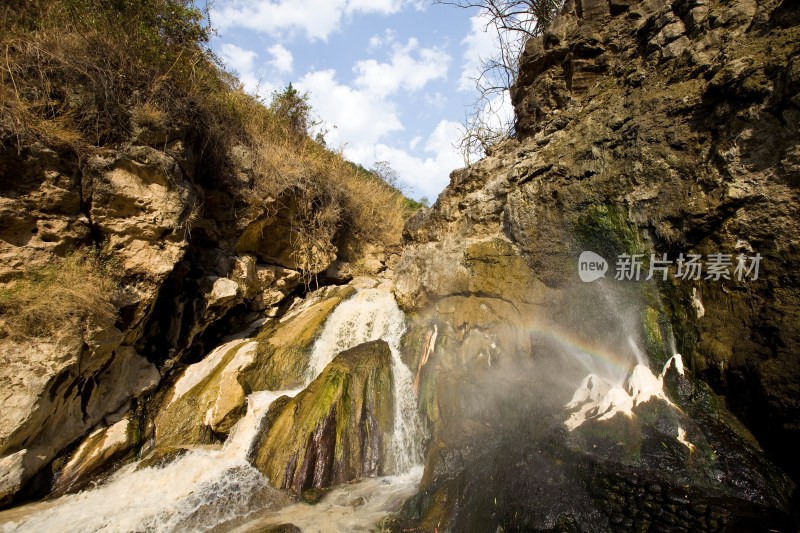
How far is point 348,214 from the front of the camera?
38.6 feet

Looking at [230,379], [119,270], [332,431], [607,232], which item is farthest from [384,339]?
[119,270]

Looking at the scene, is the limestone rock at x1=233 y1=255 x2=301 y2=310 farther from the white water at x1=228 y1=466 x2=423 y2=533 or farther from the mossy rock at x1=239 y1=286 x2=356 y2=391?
the white water at x1=228 y1=466 x2=423 y2=533

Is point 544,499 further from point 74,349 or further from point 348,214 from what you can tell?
point 348,214

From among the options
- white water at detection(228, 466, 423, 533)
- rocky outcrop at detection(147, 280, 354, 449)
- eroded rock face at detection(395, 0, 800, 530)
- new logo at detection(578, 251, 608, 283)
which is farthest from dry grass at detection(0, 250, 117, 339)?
new logo at detection(578, 251, 608, 283)

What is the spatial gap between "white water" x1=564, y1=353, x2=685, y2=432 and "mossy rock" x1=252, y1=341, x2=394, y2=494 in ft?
9.30

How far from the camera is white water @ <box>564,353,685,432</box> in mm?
4723

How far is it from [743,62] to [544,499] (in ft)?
18.9

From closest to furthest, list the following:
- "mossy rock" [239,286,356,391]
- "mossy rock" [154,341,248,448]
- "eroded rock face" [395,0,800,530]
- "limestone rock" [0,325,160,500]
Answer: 1. "eroded rock face" [395,0,800,530]
2. "limestone rock" [0,325,160,500]
3. "mossy rock" [154,341,248,448]
4. "mossy rock" [239,286,356,391]

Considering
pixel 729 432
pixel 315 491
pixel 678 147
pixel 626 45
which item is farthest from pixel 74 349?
pixel 626 45

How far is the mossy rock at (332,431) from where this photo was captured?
18.1ft

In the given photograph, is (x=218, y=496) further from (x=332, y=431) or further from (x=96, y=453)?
(x=96, y=453)

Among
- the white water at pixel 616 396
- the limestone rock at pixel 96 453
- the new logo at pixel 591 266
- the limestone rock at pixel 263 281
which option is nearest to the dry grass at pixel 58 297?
the limestone rock at pixel 96 453
